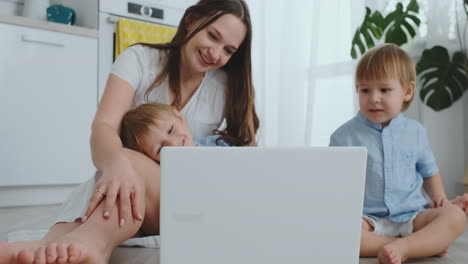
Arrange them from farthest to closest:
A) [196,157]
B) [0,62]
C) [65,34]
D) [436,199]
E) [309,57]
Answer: [309,57] → [65,34] → [0,62] → [436,199] → [196,157]

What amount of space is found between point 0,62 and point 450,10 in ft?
7.19

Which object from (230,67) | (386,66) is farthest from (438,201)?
(230,67)

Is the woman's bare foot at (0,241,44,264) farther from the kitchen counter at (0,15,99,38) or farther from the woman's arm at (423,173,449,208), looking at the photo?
the kitchen counter at (0,15,99,38)

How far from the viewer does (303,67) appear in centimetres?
282

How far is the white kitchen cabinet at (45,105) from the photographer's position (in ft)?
7.85

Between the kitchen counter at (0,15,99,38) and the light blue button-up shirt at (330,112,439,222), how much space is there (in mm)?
1726

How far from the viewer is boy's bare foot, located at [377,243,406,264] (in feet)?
3.49

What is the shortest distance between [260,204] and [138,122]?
62 cm

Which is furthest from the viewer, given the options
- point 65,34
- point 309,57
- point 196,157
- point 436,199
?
point 309,57

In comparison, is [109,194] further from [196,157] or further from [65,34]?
[65,34]

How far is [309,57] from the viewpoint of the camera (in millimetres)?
2830

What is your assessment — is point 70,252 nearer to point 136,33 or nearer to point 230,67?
point 230,67

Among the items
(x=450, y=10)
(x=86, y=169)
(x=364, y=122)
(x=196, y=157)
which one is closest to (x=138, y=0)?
(x=86, y=169)

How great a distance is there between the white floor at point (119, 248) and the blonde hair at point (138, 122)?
0.27 metres
